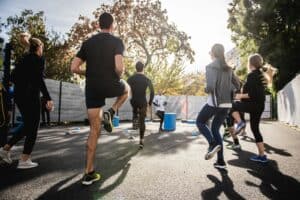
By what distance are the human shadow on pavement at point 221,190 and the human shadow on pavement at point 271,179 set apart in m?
0.29

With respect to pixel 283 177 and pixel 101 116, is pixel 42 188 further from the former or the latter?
pixel 283 177

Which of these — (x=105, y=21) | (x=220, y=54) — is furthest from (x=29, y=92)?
(x=220, y=54)

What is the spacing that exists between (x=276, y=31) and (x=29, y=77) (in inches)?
1067

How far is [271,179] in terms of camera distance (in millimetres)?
4336

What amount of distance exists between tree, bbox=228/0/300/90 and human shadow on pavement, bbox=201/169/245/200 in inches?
984

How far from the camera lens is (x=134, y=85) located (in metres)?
7.63

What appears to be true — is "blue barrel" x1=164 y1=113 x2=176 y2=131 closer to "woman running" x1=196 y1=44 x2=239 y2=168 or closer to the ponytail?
"woman running" x1=196 y1=44 x2=239 y2=168

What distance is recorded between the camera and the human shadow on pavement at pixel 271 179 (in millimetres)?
3586

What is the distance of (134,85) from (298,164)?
3.89 metres

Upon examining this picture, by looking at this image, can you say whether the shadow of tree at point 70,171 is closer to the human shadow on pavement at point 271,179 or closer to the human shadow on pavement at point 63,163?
the human shadow on pavement at point 63,163

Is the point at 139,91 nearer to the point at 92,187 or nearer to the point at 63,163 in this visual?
the point at 63,163

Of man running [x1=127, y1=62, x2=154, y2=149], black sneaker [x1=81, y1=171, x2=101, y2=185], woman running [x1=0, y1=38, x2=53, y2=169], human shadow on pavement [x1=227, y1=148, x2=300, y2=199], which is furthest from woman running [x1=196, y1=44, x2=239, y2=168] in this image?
woman running [x1=0, y1=38, x2=53, y2=169]

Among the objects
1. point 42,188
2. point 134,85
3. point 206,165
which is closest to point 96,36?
point 42,188

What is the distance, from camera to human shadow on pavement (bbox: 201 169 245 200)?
3.42 m
